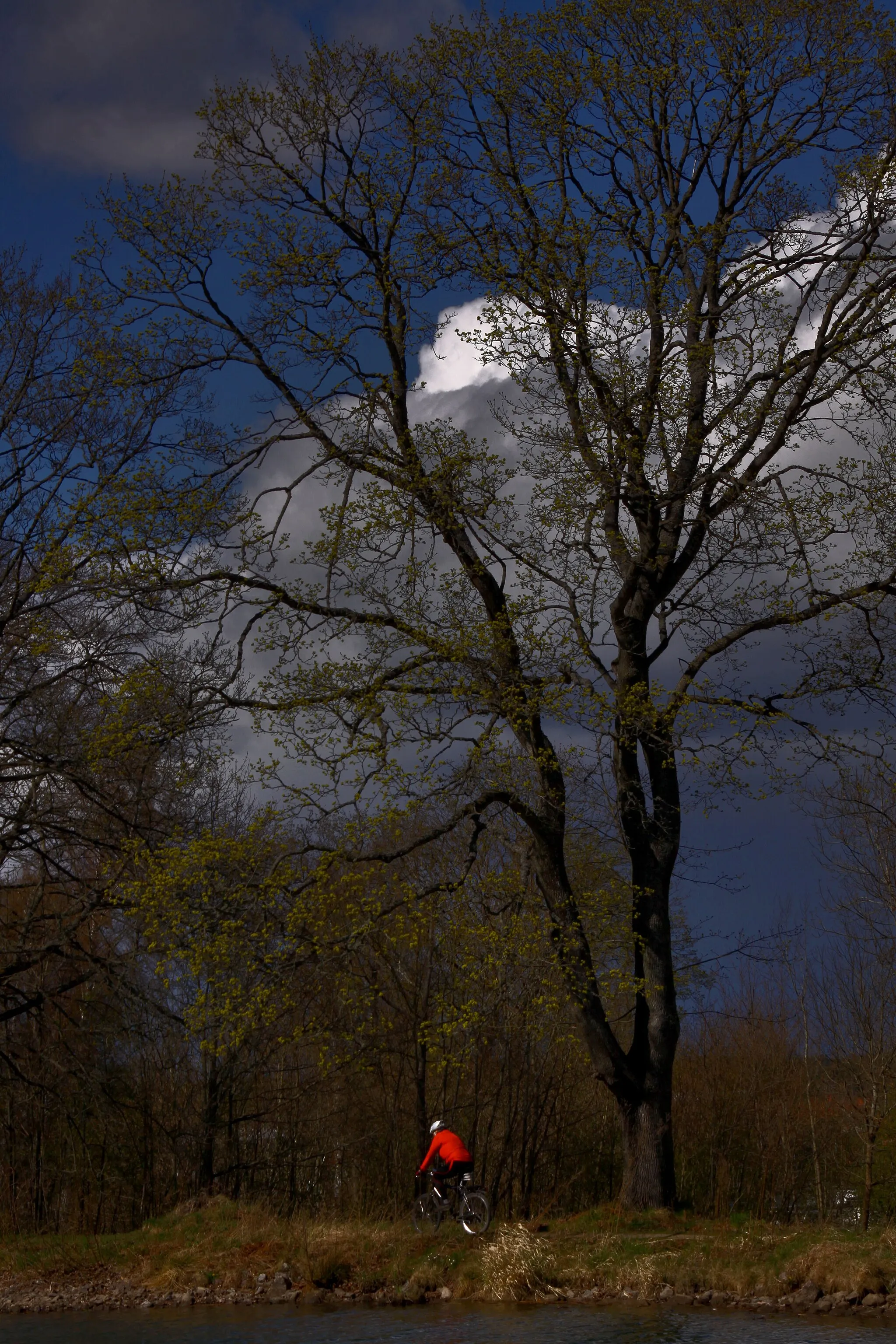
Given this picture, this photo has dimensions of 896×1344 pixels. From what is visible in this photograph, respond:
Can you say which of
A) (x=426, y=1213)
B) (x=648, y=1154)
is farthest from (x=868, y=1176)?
(x=426, y=1213)

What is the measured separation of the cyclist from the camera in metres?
15.6

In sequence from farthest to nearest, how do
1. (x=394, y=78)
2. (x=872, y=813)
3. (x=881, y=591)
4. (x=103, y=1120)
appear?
(x=872, y=813)
(x=103, y=1120)
(x=394, y=78)
(x=881, y=591)

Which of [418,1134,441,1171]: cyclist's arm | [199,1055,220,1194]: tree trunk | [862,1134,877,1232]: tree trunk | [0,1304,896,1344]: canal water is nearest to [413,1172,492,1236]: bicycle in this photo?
[418,1134,441,1171]: cyclist's arm

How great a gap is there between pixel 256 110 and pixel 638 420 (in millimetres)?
7532

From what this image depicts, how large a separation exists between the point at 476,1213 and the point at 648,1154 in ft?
8.03

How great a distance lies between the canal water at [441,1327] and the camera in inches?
435

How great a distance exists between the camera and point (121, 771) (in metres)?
19.4

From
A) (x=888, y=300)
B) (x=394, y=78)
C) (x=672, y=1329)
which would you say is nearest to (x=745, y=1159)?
(x=672, y=1329)

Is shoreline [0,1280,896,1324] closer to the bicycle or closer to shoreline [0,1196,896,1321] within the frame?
shoreline [0,1196,896,1321]

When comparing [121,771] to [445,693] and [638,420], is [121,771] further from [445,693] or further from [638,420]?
[638,420]

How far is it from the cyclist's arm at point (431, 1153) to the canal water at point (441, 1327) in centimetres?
220

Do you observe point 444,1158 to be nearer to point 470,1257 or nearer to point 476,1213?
point 476,1213

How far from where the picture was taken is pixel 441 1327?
12.2 m

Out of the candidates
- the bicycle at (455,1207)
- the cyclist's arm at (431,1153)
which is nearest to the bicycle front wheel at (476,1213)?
the bicycle at (455,1207)
